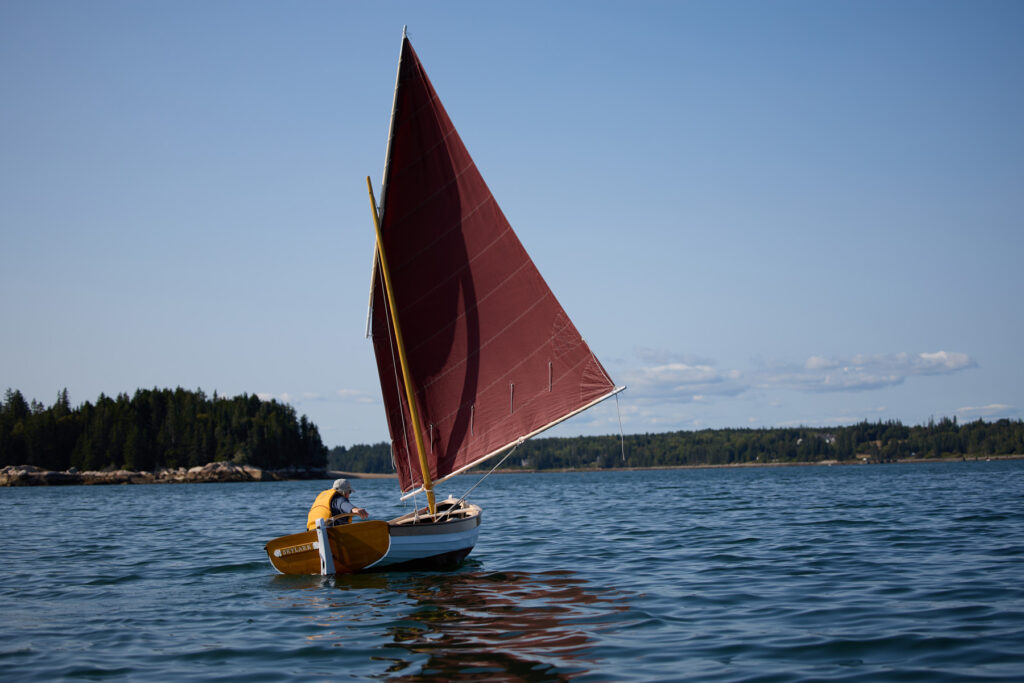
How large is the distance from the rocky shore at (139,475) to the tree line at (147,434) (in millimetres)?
4698

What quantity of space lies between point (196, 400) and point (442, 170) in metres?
188

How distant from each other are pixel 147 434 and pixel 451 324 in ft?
571

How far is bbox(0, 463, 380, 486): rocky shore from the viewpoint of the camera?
139250 millimetres

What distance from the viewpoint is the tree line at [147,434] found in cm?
16138

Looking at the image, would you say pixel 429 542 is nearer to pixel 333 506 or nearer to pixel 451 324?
pixel 333 506

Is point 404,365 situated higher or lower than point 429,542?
higher

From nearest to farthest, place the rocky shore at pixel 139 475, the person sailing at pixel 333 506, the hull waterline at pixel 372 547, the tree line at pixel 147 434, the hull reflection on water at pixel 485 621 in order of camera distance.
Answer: the hull reflection on water at pixel 485 621
the hull waterline at pixel 372 547
the person sailing at pixel 333 506
the rocky shore at pixel 139 475
the tree line at pixel 147 434

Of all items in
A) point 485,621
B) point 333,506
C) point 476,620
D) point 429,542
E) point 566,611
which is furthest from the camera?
point 429,542

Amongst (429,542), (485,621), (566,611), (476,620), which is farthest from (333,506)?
(566,611)

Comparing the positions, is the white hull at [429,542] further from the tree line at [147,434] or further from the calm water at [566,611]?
the tree line at [147,434]

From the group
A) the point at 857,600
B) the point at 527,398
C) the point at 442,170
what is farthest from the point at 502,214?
the point at 857,600

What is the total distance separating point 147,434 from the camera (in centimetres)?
17538

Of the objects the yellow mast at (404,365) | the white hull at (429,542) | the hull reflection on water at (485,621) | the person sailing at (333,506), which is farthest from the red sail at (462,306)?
the hull reflection on water at (485,621)

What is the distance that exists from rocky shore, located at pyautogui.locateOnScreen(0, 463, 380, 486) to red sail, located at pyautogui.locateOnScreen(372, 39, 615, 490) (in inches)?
5679
